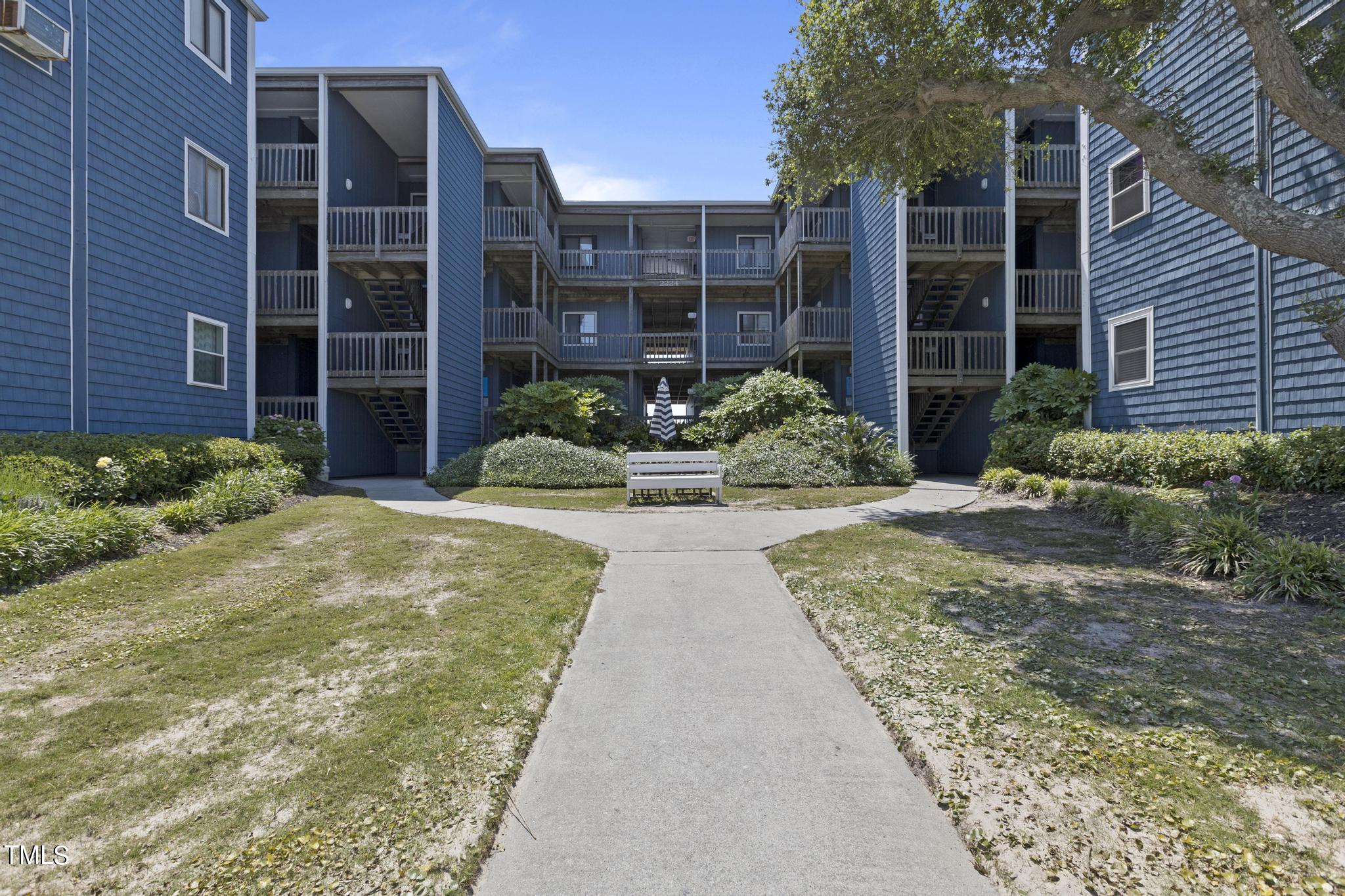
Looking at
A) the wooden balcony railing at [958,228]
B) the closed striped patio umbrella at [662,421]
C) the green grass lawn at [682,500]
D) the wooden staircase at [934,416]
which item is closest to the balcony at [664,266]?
the closed striped patio umbrella at [662,421]

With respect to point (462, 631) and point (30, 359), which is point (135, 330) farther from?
point (462, 631)

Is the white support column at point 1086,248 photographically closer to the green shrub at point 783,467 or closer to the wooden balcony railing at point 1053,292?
the wooden balcony railing at point 1053,292

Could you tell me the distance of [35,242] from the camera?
788cm

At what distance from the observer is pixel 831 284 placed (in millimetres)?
18328

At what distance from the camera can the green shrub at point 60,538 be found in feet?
14.8

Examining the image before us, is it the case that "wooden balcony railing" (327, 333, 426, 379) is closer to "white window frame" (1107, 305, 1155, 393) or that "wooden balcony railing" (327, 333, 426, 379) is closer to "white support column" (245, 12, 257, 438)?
"white support column" (245, 12, 257, 438)

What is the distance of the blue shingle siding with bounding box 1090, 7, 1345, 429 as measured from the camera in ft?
25.0

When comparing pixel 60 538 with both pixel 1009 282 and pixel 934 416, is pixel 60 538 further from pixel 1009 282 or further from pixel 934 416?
pixel 934 416

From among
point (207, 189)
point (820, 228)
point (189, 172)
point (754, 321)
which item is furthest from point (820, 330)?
point (189, 172)

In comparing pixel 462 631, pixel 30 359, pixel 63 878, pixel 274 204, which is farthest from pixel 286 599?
pixel 274 204

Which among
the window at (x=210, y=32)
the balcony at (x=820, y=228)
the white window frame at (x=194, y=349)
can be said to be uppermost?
the window at (x=210, y=32)

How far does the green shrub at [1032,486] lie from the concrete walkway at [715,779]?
6.87 meters

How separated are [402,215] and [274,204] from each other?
2763 millimetres

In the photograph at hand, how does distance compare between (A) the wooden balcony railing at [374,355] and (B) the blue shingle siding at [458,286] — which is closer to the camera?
(A) the wooden balcony railing at [374,355]
